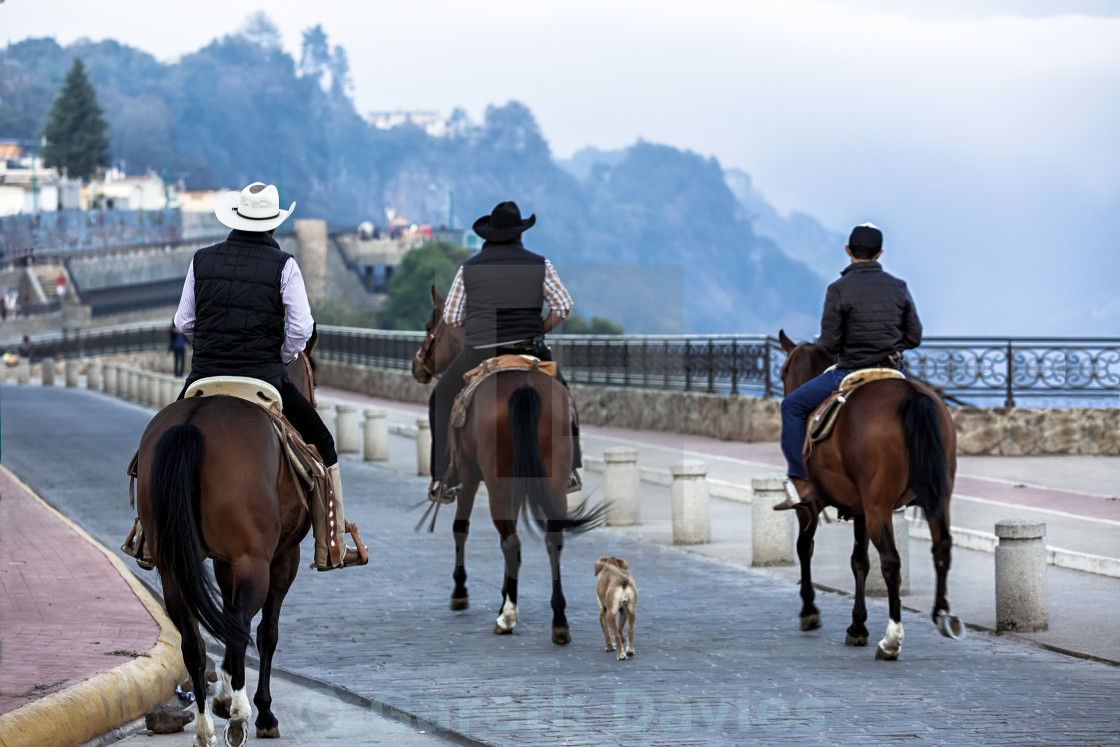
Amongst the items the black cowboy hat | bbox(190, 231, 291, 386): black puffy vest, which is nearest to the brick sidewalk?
bbox(190, 231, 291, 386): black puffy vest

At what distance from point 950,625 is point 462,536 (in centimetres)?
363

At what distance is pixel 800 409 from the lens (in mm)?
9828

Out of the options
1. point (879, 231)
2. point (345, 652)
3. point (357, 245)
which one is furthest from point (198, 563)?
point (357, 245)

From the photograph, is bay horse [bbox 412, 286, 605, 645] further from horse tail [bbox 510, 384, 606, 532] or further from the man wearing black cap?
the man wearing black cap

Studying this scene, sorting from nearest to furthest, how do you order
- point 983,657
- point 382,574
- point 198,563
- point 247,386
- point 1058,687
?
point 198,563 → point 247,386 → point 1058,687 → point 983,657 → point 382,574

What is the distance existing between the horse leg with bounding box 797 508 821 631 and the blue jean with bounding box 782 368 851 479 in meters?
0.37

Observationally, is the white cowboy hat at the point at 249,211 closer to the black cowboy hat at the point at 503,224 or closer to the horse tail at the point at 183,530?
the horse tail at the point at 183,530

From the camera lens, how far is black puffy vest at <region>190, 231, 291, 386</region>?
23.2ft

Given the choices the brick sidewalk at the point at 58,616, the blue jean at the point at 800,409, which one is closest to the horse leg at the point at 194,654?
the brick sidewalk at the point at 58,616

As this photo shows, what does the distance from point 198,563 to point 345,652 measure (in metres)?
2.88

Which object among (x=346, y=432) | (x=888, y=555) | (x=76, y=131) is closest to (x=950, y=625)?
(x=888, y=555)

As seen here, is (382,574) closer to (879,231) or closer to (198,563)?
(879,231)

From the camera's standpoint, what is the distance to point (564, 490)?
9.46 metres

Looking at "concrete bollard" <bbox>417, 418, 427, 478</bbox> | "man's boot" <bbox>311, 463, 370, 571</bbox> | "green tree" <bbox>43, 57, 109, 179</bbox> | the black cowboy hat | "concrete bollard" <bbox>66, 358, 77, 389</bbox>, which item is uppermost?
"green tree" <bbox>43, 57, 109, 179</bbox>
